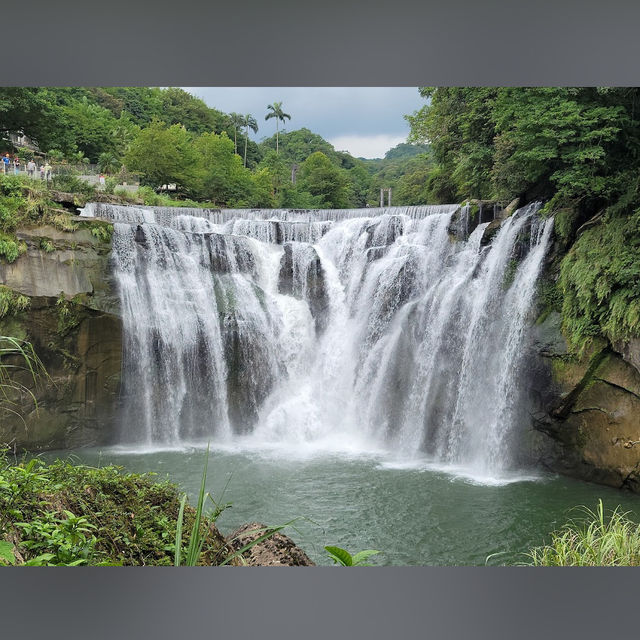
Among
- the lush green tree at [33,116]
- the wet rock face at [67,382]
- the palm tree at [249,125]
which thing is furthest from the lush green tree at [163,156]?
the wet rock face at [67,382]

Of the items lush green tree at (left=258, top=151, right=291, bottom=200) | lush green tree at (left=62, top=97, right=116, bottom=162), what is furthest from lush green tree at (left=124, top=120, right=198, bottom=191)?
lush green tree at (left=258, top=151, right=291, bottom=200)

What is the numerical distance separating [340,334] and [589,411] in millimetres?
3675

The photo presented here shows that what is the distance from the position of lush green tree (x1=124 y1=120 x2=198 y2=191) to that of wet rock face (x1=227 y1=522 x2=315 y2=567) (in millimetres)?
10855

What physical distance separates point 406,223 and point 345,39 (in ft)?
19.2

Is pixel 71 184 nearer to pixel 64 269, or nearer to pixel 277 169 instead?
pixel 64 269

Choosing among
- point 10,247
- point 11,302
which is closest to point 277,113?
point 10,247

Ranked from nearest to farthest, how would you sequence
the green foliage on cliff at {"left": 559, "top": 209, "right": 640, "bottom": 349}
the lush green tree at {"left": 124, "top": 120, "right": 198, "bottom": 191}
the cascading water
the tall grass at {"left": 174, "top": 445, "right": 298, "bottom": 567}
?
the tall grass at {"left": 174, "top": 445, "right": 298, "bottom": 567}
the green foliage on cliff at {"left": 559, "top": 209, "right": 640, "bottom": 349}
the cascading water
the lush green tree at {"left": 124, "top": 120, "right": 198, "bottom": 191}

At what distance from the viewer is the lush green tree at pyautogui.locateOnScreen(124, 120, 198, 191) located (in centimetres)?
1255

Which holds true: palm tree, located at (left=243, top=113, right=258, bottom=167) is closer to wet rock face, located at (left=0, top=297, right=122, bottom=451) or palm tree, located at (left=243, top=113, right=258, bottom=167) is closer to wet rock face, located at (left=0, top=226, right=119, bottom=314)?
wet rock face, located at (left=0, top=226, right=119, bottom=314)

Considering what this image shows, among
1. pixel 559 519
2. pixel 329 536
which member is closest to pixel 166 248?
pixel 329 536

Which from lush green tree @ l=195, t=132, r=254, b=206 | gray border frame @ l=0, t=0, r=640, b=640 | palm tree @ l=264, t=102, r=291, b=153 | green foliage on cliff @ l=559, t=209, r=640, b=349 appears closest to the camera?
gray border frame @ l=0, t=0, r=640, b=640

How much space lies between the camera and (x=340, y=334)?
27.7 ft

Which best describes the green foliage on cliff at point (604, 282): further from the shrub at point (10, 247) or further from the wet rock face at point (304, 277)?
the shrub at point (10, 247)

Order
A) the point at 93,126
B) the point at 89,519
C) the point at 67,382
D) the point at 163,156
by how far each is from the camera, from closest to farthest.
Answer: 1. the point at 89,519
2. the point at 67,382
3. the point at 93,126
4. the point at 163,156
